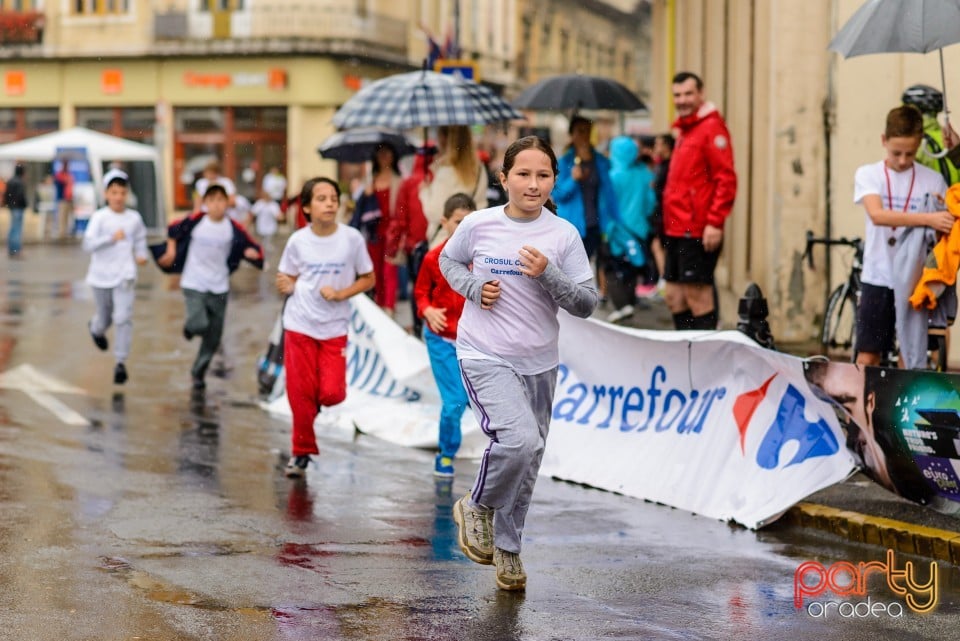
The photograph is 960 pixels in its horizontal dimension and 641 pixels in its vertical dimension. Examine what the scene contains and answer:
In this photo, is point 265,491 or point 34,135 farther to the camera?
point 34,135

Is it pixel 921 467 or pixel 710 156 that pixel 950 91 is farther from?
pixel 921 467

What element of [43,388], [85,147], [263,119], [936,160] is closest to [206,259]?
[43,388]

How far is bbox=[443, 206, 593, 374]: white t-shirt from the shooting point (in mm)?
6887

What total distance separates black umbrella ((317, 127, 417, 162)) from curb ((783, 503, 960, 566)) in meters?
10.0

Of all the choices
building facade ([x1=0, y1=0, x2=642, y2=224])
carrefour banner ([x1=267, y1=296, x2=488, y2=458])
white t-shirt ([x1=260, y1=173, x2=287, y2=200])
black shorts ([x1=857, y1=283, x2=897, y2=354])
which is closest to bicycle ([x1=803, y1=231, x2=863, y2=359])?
black shorts ([x1=857, y1=283, x2=897, y2=354])

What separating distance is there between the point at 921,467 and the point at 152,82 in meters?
46.6

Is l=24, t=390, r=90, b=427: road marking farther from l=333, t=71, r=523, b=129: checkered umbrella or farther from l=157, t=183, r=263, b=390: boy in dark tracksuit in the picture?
l=333, t=71, r=523, b=129: checkered umbrella

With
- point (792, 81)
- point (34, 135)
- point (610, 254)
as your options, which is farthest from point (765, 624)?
point (34, 135)

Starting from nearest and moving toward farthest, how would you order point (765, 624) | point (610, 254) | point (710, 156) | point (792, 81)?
1. point (765, 624)
2. point (710, 156)
3. point (792, 81)
4. point (610, 254)

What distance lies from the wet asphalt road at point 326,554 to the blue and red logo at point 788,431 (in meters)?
0.39

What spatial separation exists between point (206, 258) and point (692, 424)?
6196 mm

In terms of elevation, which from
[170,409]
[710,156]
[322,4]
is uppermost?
[322,4]

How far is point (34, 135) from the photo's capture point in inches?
2137

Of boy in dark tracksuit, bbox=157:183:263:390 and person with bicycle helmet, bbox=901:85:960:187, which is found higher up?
person with bicycle helmet, bbox=901:85:960:187
